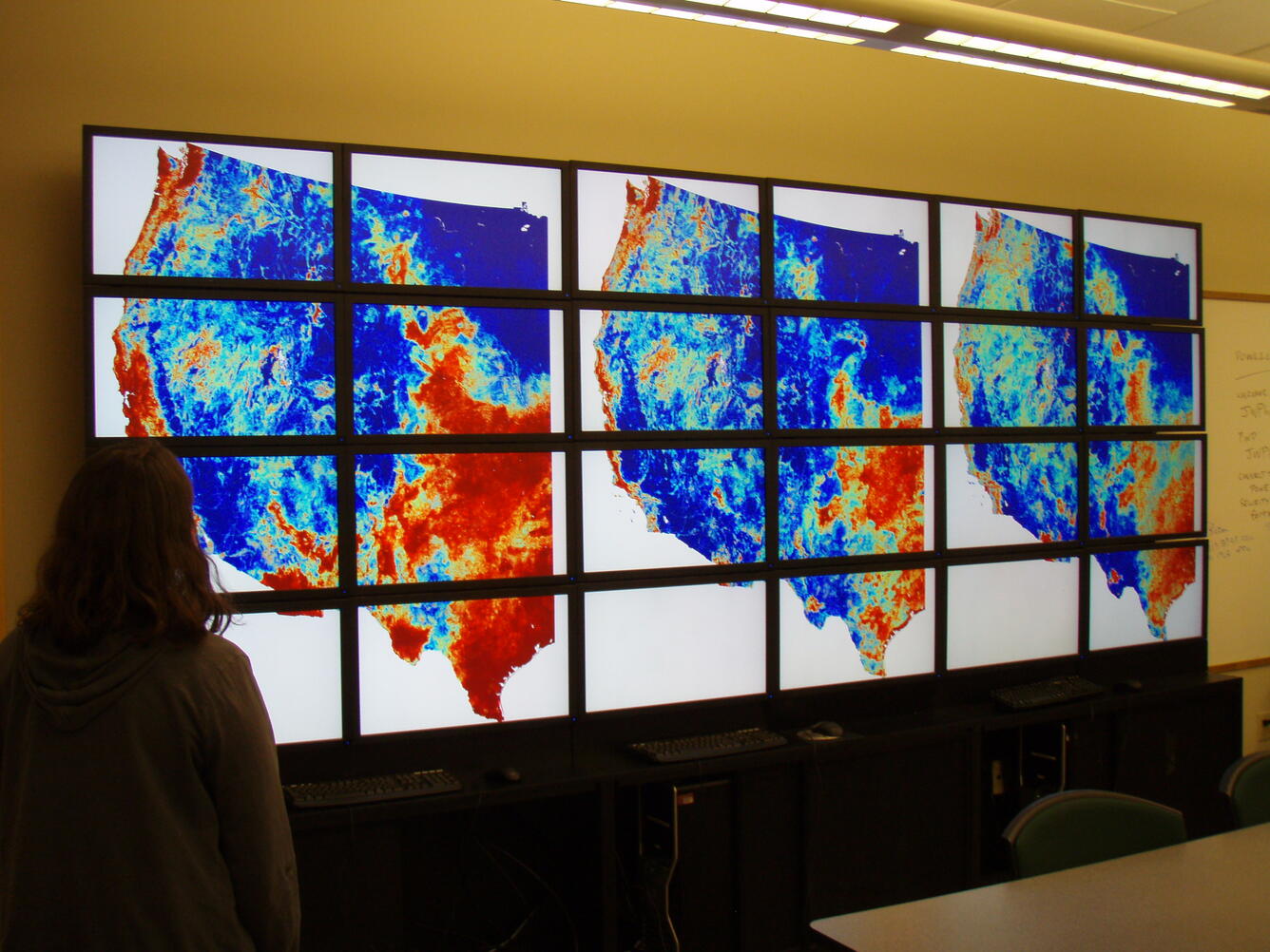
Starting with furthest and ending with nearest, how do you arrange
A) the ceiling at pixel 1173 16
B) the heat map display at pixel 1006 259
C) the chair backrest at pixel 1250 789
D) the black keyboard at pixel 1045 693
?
the ceiling at pixel 1173 16 < the heat map display at pixel 1006 259 < the black keyboard at pixel 1045 693 < the chair backrest at pixel 1250 789

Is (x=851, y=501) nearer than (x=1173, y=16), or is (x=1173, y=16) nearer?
(x=851, y=501)

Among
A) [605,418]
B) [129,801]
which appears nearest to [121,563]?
[129,801]

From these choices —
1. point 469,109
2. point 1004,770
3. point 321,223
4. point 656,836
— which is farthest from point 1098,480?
point 321,223

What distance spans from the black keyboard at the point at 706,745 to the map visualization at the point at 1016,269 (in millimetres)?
1671

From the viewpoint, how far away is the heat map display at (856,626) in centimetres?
321

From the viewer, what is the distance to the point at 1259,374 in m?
4.42

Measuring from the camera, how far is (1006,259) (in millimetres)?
3633

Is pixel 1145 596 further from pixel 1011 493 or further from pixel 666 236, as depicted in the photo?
pixel 666 236

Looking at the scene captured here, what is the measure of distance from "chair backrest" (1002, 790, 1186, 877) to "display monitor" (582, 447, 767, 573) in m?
1.21

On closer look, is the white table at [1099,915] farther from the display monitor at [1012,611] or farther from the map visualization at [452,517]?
the display monitor at [1012,611]

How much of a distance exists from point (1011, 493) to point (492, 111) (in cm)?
221

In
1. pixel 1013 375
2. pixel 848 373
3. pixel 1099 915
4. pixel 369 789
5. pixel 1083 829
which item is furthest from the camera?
pixel 1013 375

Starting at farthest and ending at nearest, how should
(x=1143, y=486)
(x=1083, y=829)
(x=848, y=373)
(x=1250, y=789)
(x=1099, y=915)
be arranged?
(x=1143, y=486), (x=848, y=373), (x=1250, y=789), (x=1083, y=829), (x=1099, y=915)

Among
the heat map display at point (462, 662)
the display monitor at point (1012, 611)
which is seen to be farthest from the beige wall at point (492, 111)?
the display monitor at point (1012, 611)
